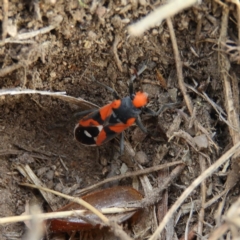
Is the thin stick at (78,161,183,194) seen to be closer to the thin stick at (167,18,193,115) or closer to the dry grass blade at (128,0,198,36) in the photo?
the thin stick at (167,18,193,115)

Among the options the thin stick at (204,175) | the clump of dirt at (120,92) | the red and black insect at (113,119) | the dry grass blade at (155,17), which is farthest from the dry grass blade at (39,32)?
the thin stick at (204,175)

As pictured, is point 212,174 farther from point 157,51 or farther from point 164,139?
point 157,51

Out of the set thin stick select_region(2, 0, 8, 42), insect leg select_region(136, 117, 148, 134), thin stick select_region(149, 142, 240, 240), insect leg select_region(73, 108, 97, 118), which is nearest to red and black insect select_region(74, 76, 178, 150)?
insect leg select_region(136, 117, 148, 134)

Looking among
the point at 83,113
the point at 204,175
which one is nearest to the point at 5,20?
the point at 83,113

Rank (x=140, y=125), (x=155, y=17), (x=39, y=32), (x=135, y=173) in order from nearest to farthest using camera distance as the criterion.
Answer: (x=155, y=17)
(x=39, y=32)
(x=135, y=173)
(x=140, y=125)

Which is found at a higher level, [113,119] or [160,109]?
[113,119]

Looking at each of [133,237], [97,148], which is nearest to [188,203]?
[133,237]

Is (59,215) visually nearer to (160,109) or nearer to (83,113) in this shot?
(83,113)

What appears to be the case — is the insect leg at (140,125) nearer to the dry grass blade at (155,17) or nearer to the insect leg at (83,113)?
the insect leg at (83,113)
